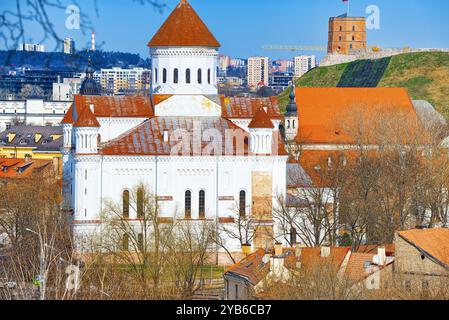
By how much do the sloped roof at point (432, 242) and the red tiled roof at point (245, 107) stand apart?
61.6 feet

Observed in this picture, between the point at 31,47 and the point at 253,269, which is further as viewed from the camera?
the point at 253,269

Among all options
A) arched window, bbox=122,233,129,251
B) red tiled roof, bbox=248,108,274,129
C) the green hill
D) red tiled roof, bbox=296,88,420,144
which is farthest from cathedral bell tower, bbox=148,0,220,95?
the green hill

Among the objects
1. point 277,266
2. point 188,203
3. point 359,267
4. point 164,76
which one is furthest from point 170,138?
point 359,267

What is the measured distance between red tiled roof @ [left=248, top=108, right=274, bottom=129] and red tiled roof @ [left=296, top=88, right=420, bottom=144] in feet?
41.1

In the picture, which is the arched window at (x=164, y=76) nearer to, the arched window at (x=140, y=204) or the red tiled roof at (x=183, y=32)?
the red tiled roof at (x=183, y=32)

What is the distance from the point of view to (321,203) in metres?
61.4

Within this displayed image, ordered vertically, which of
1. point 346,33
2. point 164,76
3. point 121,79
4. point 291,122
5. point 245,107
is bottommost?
point 291,122

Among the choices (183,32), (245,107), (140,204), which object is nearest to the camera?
(140,204)

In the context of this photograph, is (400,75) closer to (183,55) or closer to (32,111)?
(32,111)

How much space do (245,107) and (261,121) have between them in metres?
3.85

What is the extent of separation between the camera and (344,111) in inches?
3201
